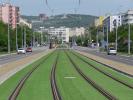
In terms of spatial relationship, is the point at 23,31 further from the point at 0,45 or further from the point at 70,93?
the point at 70,93

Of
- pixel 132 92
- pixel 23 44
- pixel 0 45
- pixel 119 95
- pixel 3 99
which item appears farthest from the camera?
pixel 23 44

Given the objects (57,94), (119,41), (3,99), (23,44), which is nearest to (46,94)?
(57,94)

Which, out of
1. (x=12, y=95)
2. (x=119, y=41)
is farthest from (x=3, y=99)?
(x=119, y=41)

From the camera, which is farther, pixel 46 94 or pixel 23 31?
pixel 23 31

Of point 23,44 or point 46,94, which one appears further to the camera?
point 23,44

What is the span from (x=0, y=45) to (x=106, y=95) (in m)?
105

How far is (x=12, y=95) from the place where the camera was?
745 inches

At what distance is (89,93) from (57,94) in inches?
55.4

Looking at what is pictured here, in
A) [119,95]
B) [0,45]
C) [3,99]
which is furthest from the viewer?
[0,45]

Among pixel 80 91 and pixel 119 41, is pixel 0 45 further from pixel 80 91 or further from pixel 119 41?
pixel 80 91

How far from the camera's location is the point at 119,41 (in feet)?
440

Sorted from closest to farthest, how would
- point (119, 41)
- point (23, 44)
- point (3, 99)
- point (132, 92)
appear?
point (3, 99) < point (132, 92) < point (119, 41) < point (23, 44)

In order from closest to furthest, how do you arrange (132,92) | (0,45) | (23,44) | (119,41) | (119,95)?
(119,95) < (132,92) < (0,45) < (119,41) < (23,44)

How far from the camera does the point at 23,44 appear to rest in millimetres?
160875
